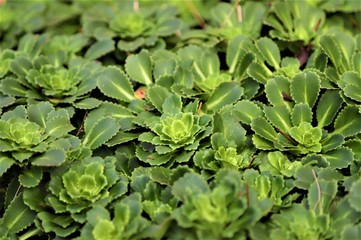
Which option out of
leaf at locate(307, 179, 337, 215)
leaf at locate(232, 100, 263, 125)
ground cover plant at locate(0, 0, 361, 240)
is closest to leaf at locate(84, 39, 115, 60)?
ground cover plant at locate(0, 0, 361, 240)

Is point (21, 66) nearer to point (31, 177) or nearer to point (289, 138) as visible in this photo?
point (31, 177)

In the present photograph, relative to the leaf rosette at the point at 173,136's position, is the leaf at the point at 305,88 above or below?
above

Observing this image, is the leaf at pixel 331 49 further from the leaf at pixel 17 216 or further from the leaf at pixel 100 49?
the leaf at pixel 17 216

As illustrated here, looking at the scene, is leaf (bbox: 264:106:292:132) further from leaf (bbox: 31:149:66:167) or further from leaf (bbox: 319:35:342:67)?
leaf (bbox: 31:149:66:167)

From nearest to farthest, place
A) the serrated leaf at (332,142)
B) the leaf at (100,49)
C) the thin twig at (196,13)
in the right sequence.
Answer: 1. the serrated leaf at (332,142)
2. the leaf at (100,49)
3. the thin twig at (196,13)

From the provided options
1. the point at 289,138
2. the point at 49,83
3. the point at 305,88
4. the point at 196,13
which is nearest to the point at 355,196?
the point at 289,138

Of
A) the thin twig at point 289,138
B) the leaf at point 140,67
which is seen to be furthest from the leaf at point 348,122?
the leaf at point 140,67
